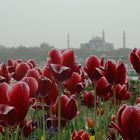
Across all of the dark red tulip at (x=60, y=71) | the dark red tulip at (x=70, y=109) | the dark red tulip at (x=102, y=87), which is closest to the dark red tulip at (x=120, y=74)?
the dark red tulip at (x=70, y=109)

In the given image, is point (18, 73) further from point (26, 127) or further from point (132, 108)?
point (132, 108)

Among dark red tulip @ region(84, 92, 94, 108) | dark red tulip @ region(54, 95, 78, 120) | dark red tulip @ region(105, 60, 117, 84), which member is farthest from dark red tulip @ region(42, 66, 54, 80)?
dark red tulip @ region(84, 92, 94, 108)

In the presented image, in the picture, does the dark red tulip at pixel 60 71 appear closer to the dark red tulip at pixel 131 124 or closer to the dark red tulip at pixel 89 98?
the dark red tulip at pixel 131 124

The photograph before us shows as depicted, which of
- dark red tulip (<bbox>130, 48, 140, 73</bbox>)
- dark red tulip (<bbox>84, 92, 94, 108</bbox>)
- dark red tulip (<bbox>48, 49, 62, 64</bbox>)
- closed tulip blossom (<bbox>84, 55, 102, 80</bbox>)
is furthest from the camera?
dark red tulip (<bbox>84, 92, 94, 108</bbox>)

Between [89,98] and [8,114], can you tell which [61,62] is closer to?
[8,114]

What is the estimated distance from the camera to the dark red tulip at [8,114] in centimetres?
130

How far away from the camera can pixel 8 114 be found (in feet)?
4.43

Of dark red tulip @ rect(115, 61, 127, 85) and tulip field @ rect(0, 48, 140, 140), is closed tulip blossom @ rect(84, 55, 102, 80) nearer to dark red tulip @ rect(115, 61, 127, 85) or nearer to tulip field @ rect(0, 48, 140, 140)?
tulip field @ rect(0, 48, 140, 140)

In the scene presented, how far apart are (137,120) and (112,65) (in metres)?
0.87

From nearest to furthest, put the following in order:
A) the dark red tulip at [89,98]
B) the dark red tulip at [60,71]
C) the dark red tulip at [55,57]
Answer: the dark red tulip at [60,71] < the dark red tulip at [55,57] < the dark red tulip at [89,98]

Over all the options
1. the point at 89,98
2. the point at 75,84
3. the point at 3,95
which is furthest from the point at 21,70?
the point at 89,98

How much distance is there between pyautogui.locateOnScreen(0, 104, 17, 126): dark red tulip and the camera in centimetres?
130

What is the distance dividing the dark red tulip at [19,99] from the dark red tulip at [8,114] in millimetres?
16

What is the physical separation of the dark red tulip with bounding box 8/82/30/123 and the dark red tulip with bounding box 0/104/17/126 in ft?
0.05
